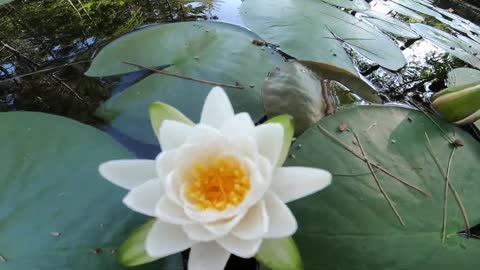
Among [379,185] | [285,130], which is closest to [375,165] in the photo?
[379,185]

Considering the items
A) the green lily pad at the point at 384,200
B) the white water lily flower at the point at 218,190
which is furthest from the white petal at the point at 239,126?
the green lily pad at the point at 384,200

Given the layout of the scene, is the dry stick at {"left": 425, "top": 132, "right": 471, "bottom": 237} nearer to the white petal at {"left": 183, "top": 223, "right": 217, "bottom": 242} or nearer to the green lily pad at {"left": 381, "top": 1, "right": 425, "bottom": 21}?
the white petal at {"left": 183, "top": 223, "right": 217, "bottom": 242}

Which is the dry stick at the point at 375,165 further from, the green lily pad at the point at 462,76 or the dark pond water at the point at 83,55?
the green lily pad at the point at 462,76

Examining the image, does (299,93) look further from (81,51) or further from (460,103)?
(81,51)

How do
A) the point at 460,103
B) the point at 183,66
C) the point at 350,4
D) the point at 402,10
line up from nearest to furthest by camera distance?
the point at 460,103 < the point at 183,66 < the point at 350,4 < the point at 402,10

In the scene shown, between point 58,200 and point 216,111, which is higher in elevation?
point 216,111

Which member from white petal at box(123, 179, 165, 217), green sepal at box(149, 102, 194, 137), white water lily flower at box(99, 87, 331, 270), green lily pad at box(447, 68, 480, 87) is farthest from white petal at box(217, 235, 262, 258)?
green lily pad at box(447, 68, 480, 87)
